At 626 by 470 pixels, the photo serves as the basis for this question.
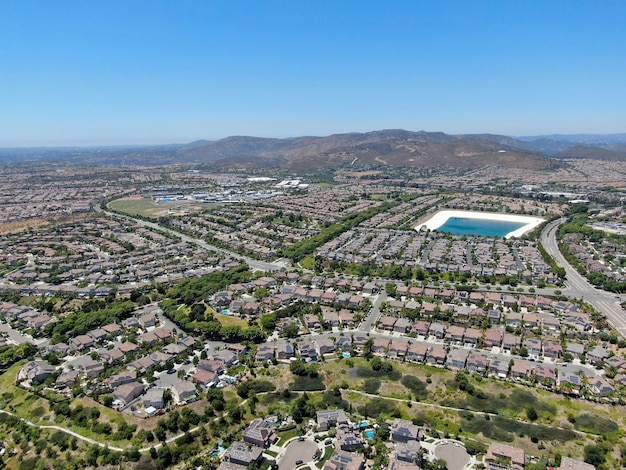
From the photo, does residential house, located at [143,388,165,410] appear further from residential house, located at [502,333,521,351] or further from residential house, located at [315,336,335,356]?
residential house, located at [502,333,521,351]

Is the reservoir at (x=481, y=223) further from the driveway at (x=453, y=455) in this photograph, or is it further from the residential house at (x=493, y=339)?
the driveway at (x=453, y=455)

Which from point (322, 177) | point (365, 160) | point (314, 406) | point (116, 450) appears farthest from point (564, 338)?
point (365, 160)

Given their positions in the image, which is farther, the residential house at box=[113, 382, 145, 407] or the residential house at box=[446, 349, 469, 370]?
the residential house at box=[446, 349, 469, 370]

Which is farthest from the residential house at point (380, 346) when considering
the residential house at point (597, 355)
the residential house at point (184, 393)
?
the residential house at point (597, 355)

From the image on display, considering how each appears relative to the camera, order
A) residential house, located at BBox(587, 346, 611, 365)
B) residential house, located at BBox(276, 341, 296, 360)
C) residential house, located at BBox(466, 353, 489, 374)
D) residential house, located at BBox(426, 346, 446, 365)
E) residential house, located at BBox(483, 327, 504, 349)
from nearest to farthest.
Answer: residential house, located at BBox(466, 353, 489, 374)
residential house, located at BBox(587, 346, 611, 365)
residential house, located at BBox(426, 346, 446, 365)
residential house, located at BBox(276, 341, 296, 360)
residential house, located at BBox(483, 327, 504, 349)

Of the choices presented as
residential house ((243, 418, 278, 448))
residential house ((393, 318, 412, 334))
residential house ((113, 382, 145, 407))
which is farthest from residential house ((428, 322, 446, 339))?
residential house ((113, 382, 145, 407))

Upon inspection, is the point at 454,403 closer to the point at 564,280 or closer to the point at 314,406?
the point at 314,406

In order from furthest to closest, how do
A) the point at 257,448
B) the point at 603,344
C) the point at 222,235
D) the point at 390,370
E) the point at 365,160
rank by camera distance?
the point at 365,160 → the point at 222,235 → the point at 603,344 → the point at 390,370 → the point at 257,448

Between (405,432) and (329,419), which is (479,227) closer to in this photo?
(405,432)
